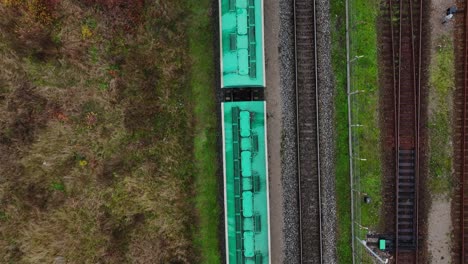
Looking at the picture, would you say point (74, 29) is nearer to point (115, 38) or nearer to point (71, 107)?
point (115, 38)

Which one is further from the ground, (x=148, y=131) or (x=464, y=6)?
(x=464, y=6)

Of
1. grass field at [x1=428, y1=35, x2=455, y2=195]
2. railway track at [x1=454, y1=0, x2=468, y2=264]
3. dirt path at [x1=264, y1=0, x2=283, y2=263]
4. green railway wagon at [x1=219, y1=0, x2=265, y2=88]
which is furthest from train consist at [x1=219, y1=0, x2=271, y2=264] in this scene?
railway track at [x1=454, y1=0, x2=468, y2=264]

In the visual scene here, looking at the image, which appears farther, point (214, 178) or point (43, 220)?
point (214, 178)

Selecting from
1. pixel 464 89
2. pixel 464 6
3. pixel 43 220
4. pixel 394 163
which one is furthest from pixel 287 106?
pixel 43 220

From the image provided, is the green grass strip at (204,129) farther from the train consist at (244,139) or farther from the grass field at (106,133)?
the train consist at (244,139)

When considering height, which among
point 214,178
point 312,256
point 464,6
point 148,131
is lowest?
point 312,256

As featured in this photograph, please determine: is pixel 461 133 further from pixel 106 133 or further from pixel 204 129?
pixel 106 133
